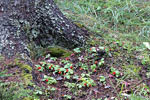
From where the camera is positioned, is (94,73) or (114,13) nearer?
(94,73)

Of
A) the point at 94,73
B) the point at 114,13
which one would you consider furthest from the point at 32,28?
the point at 114,13

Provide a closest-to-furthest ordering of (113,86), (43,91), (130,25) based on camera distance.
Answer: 1. (43,91)
2. (113,86)
3. (130,25)

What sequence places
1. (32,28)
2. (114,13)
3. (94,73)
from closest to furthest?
1. (94,73)
2. (32,28)
3. (114,13)

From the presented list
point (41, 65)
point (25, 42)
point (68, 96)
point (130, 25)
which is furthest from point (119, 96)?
point (130, 25)

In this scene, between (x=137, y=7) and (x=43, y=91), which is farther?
(x=137, y=7)

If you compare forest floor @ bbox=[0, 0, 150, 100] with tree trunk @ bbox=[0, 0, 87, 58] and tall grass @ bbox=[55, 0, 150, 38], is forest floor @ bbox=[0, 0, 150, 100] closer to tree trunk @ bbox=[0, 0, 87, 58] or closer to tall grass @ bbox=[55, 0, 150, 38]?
tree trunk @ bbox=[0, 0, 87, 58]

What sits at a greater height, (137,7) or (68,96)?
(137,7)

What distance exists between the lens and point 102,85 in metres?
2.90

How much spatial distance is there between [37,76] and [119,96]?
106 centimetres

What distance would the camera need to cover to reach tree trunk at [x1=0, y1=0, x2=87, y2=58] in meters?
2.94

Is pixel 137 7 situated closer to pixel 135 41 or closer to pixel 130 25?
pixel 130 25

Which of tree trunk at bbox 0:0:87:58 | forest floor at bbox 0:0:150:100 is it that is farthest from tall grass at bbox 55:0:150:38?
tree trunk at bbox 0:0:87:58

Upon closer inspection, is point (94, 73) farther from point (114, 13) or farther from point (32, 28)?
point (114, 13)

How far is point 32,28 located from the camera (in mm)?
3234
